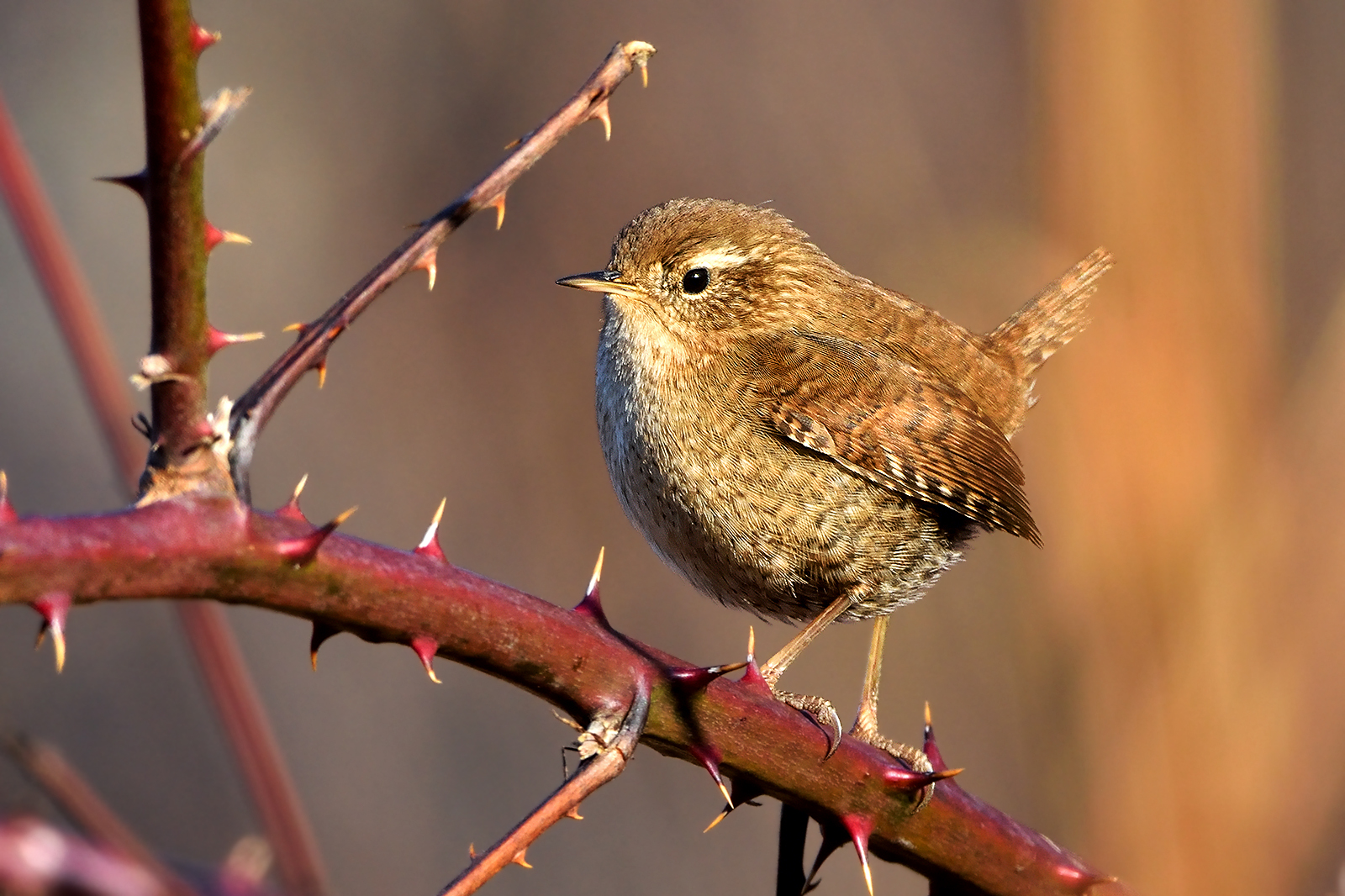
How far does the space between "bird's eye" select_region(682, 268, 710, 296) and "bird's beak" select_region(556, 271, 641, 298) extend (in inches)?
5.2

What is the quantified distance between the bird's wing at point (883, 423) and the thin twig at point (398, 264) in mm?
1343

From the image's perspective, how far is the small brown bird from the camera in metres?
2.88

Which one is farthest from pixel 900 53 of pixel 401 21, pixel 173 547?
pixel 173 547

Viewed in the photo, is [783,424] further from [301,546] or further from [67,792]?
[67,792]

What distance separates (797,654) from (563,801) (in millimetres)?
1637

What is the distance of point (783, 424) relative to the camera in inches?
115

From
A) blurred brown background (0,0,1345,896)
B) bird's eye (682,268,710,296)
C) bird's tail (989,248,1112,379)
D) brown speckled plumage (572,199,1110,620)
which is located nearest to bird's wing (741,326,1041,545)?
brown speckled plumage (572,199,1110,620)

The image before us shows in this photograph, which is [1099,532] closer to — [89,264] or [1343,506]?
[1343,506]

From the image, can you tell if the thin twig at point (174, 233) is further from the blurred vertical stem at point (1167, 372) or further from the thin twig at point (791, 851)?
the blurred vertical stem at point (1167, 372)

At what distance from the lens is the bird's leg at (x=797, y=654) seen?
268 cm

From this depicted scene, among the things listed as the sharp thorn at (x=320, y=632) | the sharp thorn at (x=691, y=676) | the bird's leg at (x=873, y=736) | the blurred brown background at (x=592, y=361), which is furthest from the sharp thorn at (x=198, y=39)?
the blurred brown background at (x=592, y=361)

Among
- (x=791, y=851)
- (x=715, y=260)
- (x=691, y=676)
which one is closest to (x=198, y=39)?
(x=691, y=676)

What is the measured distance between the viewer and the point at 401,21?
639cm

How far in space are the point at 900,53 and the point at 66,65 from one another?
14.1 feet
